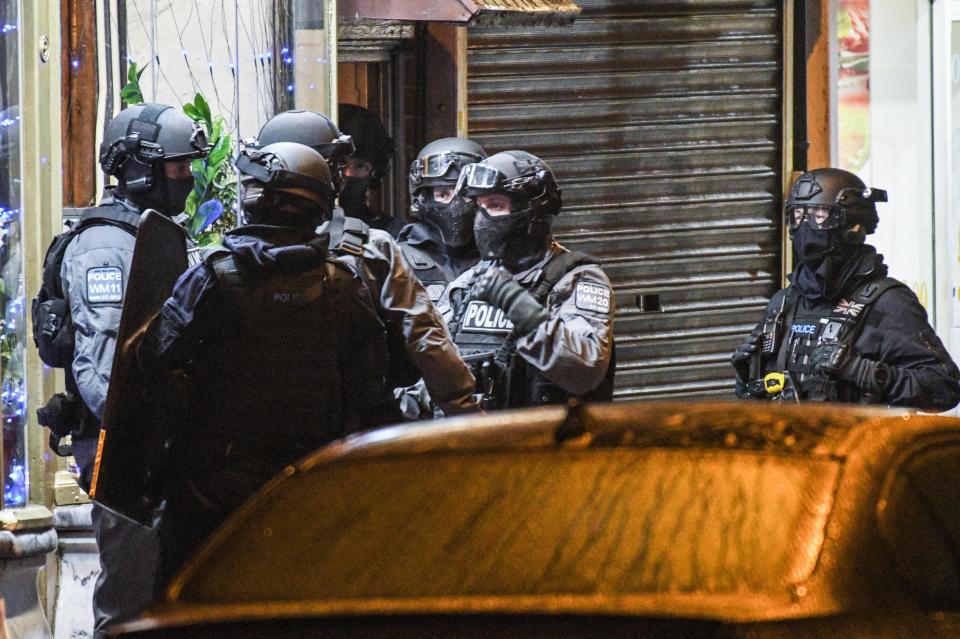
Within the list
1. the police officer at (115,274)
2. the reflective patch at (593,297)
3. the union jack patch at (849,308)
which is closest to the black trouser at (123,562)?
the police officer at (115,274)

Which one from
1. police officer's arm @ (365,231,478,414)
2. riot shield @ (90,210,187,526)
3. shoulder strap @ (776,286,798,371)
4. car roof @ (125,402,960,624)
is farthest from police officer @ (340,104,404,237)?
car roof @ (125,402,960,624)

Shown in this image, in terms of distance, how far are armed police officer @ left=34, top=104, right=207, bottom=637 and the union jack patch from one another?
10.2ft

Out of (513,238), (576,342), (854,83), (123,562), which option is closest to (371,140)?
(513,238)

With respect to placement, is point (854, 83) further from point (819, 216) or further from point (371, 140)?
point (371, 140)

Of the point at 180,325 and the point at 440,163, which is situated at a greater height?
the point at 440,163

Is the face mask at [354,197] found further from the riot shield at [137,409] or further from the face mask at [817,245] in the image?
the riot shield at [137,409]

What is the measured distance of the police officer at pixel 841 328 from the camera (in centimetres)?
704

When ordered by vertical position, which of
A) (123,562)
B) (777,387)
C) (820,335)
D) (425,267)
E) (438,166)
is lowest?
(123,562)

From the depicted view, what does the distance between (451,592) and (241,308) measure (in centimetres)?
207

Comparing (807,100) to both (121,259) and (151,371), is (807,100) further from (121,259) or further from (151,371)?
(151,371)

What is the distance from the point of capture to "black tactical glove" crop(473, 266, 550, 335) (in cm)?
596

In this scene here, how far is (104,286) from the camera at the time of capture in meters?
5.90

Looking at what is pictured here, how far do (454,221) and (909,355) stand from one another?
2.25m

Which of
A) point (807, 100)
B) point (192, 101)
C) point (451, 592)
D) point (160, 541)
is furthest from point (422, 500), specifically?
point (807, 100)
